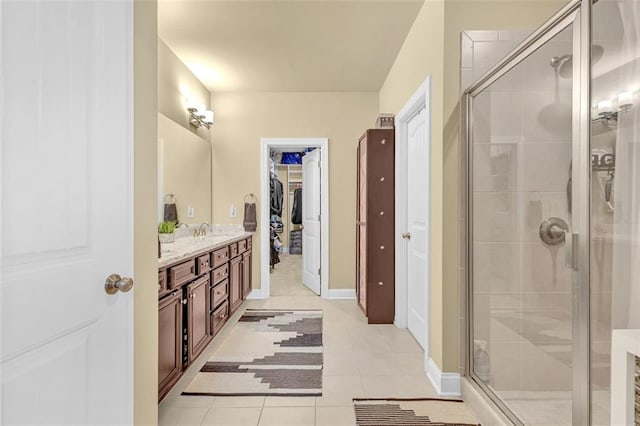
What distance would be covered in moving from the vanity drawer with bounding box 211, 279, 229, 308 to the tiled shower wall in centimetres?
188

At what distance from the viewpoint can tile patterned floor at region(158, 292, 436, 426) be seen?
79.5 inches

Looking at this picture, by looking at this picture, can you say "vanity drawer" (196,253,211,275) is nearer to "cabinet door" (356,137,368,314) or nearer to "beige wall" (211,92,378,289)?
"cabinet door" (356,137,368,314)

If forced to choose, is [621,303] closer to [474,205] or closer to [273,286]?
[474,205]

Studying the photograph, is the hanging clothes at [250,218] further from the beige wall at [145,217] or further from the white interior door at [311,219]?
the beige wall at [145,217]

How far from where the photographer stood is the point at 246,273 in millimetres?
4309

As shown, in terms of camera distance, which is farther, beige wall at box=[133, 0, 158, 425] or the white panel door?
the white panel door

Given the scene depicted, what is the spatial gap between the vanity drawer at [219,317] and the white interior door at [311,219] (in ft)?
5.61

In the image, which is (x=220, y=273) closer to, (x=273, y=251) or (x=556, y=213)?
(x=556, y=213)

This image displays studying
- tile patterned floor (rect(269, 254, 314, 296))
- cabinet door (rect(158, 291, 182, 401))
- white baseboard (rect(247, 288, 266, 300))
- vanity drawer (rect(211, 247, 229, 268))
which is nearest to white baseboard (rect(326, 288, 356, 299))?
tile patterned floor (rect(269, 254, 314, 296))

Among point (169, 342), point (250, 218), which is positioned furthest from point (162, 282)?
point (250, 218)

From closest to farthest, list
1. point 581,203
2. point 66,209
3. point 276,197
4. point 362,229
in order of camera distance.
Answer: point 66,209 < point 581,203 < point 362,229 < point 276,197

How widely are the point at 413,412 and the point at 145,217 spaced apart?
177 cm

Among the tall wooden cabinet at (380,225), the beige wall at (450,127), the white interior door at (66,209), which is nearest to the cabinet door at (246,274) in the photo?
the tall wooden cabinet at (380,225)

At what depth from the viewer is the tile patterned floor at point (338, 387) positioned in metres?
2.02
